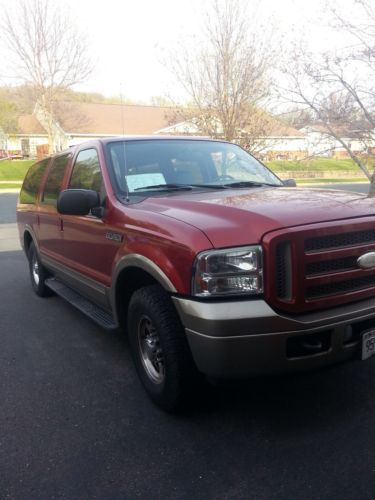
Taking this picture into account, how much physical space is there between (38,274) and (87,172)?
7.92 ft

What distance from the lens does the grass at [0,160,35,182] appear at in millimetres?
36400

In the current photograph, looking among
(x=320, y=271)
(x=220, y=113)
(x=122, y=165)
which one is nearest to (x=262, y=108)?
(x=220, y=113)

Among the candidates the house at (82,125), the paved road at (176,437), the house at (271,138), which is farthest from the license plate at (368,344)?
the house at (82,125)

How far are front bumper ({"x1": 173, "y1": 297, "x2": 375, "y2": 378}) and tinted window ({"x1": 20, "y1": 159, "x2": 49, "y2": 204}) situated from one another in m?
3.89

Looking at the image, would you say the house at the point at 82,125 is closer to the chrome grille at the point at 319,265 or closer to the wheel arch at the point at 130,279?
the wheel arch at the point at 130,279

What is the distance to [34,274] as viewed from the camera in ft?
20.8

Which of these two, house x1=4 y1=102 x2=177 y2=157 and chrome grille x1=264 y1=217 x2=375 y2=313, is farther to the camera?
house x1=4 y1=102 x2=177 y2=157

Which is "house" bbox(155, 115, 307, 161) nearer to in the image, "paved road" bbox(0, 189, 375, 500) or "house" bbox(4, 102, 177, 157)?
"paved road" bbox(0, 189, 375, 500)

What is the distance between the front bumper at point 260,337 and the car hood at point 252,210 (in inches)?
15.3

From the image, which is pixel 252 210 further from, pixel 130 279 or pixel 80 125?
pixel 80 125

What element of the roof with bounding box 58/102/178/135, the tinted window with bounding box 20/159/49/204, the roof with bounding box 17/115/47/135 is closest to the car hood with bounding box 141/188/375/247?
the tinted window with bounding box 20/159/49/204

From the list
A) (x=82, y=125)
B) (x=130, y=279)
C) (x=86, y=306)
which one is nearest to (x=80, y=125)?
(x=82, y=125)

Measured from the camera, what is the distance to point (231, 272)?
2486mm

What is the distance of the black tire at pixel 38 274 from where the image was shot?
595 cm
